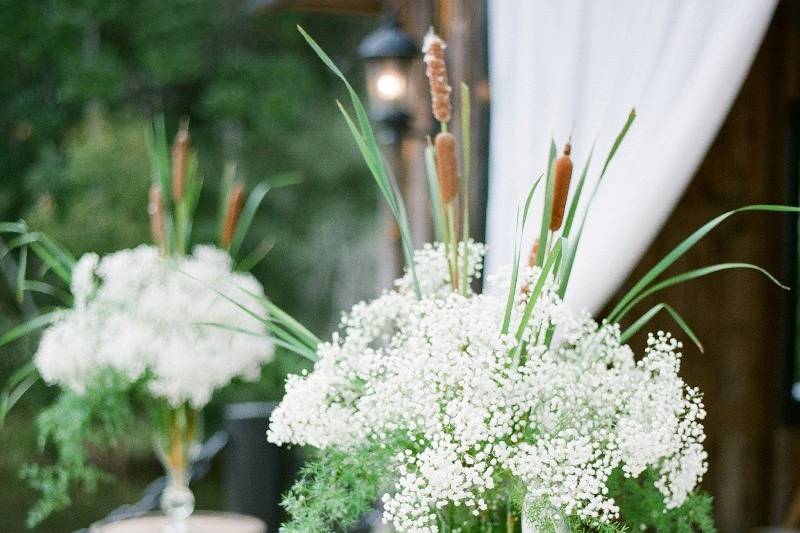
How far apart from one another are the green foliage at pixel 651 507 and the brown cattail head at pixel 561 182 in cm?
33

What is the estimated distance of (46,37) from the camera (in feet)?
29.6

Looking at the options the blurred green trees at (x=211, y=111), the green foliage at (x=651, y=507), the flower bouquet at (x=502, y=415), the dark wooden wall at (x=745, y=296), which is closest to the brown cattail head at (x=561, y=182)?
the flower bouquet at (x=502, y=415)

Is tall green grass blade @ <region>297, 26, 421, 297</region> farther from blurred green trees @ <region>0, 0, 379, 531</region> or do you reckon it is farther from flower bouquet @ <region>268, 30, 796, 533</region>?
blurred green trees @ <region>0, 0, 379, 531</region>

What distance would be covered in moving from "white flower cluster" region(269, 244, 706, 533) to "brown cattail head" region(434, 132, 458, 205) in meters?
0.14

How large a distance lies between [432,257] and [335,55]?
8868mm

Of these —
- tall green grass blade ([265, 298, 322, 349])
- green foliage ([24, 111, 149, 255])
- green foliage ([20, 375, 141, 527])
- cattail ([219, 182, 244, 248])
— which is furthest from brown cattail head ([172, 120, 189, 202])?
green foliage ([24, 111, 149, 255])

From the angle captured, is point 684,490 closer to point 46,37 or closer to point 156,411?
point 156,411

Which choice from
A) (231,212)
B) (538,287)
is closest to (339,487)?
(538,287)

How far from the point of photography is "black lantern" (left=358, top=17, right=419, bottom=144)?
12.1 feet

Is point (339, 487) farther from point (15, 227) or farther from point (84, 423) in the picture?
point (15, 227)

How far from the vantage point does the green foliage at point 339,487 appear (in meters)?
1.27

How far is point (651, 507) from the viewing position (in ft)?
4.25

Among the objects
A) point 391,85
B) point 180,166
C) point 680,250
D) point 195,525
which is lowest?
point 195,525

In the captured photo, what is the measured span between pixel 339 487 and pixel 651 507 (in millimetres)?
387
